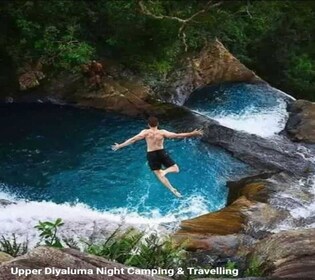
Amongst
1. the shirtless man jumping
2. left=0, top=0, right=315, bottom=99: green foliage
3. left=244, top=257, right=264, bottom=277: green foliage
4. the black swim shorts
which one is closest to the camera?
left=244, top=257, right=264, bottom=277: green foliage

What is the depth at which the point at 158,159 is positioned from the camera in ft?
30.1

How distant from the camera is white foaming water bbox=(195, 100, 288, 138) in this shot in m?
15.9

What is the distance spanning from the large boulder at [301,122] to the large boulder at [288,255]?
7299 millimetres

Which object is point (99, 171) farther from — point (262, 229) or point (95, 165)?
point (262, 229)

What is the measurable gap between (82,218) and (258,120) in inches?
309

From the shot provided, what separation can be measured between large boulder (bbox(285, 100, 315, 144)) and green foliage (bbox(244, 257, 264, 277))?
7803mm

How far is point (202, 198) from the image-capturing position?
11.9m

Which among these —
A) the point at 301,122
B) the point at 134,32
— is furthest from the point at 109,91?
the point at 301,122

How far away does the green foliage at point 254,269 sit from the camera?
23.4 feet

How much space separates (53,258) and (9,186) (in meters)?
7.09

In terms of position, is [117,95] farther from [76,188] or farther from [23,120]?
[76,188]

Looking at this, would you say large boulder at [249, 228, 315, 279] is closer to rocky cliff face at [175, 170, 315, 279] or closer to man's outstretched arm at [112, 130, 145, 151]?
rocky cliff face at [175, 170, 315, 279]

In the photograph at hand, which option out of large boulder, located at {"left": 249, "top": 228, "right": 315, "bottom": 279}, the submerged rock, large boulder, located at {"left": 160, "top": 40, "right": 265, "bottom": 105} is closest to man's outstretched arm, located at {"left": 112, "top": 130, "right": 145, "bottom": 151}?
the submerged rock

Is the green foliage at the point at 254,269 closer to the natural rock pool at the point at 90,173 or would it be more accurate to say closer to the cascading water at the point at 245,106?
the natural rock pool at the point at 90,173
